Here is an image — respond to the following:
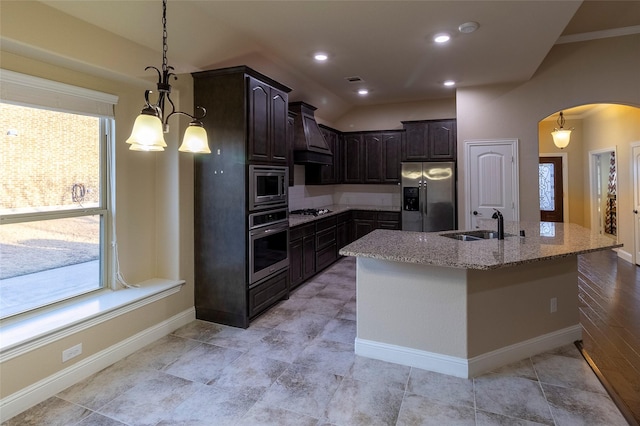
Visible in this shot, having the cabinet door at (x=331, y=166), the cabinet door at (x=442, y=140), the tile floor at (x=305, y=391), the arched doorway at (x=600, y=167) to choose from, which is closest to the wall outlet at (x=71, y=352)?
the tile floor at (x=305, y=391)

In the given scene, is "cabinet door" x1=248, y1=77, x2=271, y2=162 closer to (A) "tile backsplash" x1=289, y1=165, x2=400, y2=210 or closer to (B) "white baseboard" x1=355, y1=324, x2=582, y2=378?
(B) "white baseboard" x1=355, y1=324, x2=582, y2=378

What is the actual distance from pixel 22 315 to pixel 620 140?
28.0 feet

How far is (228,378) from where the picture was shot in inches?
102

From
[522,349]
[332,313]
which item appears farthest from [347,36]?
[522,349]

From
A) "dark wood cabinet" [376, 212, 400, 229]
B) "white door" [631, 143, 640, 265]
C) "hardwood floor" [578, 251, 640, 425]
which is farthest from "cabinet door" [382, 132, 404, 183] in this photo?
"white door" [631, 143, 640, 265]

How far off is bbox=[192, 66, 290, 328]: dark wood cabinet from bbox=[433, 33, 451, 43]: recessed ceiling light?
1.78 m

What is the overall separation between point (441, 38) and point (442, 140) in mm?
2713

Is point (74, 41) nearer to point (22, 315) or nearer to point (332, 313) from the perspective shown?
point (22, 315)

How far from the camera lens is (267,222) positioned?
12.4ft

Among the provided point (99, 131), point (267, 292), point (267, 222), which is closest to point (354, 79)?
point (267, 222)

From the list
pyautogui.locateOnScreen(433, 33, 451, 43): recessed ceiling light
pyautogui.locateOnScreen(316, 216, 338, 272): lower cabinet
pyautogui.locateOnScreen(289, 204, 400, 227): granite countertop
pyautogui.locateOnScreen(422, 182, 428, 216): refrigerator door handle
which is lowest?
pyautogui.locateOnScreen(316, 216, 338, 272): lower cabinet

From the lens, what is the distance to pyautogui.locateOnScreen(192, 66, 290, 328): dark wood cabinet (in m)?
3.40

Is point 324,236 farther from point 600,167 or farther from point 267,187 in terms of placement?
point 600,167

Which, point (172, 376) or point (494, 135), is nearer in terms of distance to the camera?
point (172, 376)
